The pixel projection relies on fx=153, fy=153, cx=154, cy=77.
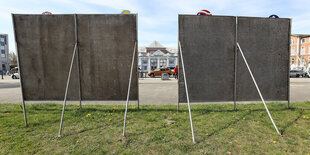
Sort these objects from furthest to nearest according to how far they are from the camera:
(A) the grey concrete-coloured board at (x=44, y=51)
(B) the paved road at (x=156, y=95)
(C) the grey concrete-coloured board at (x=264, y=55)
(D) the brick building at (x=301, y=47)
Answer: (D) the brick building at (x=301, y=47)
(B) the paved road at (x=156, y=95)
(C) the grey concrete-coloured board at (x=264, y=55)
(A) the grey concrete-coloured board at (x=44, y=51)

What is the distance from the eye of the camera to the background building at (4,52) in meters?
A: 63.5

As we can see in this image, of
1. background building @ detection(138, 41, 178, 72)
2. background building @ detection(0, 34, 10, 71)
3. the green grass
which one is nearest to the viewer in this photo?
the green grass

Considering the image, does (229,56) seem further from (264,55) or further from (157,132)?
(157,132)

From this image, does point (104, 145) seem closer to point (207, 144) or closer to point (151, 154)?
point (151, 154)

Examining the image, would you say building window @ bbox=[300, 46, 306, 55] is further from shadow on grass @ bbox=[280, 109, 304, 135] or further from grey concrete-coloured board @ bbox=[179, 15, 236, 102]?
grey concrete-coloured board @ bbox=[179, 15, 236, 102]

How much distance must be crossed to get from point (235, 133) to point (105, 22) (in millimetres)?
5069

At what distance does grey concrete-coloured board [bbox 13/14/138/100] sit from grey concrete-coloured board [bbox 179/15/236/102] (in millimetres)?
1818

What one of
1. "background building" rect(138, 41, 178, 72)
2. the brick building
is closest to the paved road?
the brick building

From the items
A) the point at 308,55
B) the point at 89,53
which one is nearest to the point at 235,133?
the point at 89,53

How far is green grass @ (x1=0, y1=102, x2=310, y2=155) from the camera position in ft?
10.2

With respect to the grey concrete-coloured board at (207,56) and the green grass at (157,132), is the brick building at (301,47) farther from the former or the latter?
the green grass at (157,132)

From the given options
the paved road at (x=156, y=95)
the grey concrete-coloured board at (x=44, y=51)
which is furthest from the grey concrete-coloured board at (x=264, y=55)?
the grey concrete-coloured board at (x=44, y=51)

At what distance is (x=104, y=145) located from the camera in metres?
3.24

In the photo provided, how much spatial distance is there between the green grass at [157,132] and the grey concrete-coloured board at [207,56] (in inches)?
30.6
